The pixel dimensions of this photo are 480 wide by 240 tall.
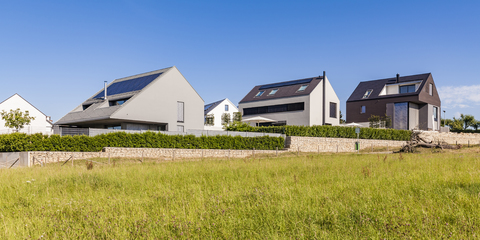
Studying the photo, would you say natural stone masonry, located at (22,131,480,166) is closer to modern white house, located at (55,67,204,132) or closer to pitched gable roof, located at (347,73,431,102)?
modern white house, located at (55,67,204,132)

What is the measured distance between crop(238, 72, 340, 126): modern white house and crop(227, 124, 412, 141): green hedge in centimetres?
551

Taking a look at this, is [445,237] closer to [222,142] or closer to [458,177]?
[458,177]

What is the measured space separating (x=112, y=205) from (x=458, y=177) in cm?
724

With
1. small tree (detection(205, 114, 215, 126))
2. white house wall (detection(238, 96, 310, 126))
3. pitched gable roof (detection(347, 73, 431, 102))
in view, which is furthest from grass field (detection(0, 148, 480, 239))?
small tree (detection(205, 114, 215, 126))

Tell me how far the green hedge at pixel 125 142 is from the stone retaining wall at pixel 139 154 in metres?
0.40

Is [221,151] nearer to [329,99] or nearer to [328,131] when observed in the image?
[328,131]

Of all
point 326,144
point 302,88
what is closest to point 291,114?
point 302,88

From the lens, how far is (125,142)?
2338 centimetres

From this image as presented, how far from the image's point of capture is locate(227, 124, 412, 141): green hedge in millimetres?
32778

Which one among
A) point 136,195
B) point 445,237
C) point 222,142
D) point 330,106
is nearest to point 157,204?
point 136,195

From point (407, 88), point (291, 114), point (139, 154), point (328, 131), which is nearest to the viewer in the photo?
point (139, 154)

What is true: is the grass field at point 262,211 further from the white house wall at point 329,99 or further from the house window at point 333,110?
the house window at point 333,110

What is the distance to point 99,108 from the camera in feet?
102

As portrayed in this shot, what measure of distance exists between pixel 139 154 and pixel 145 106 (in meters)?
8.30
